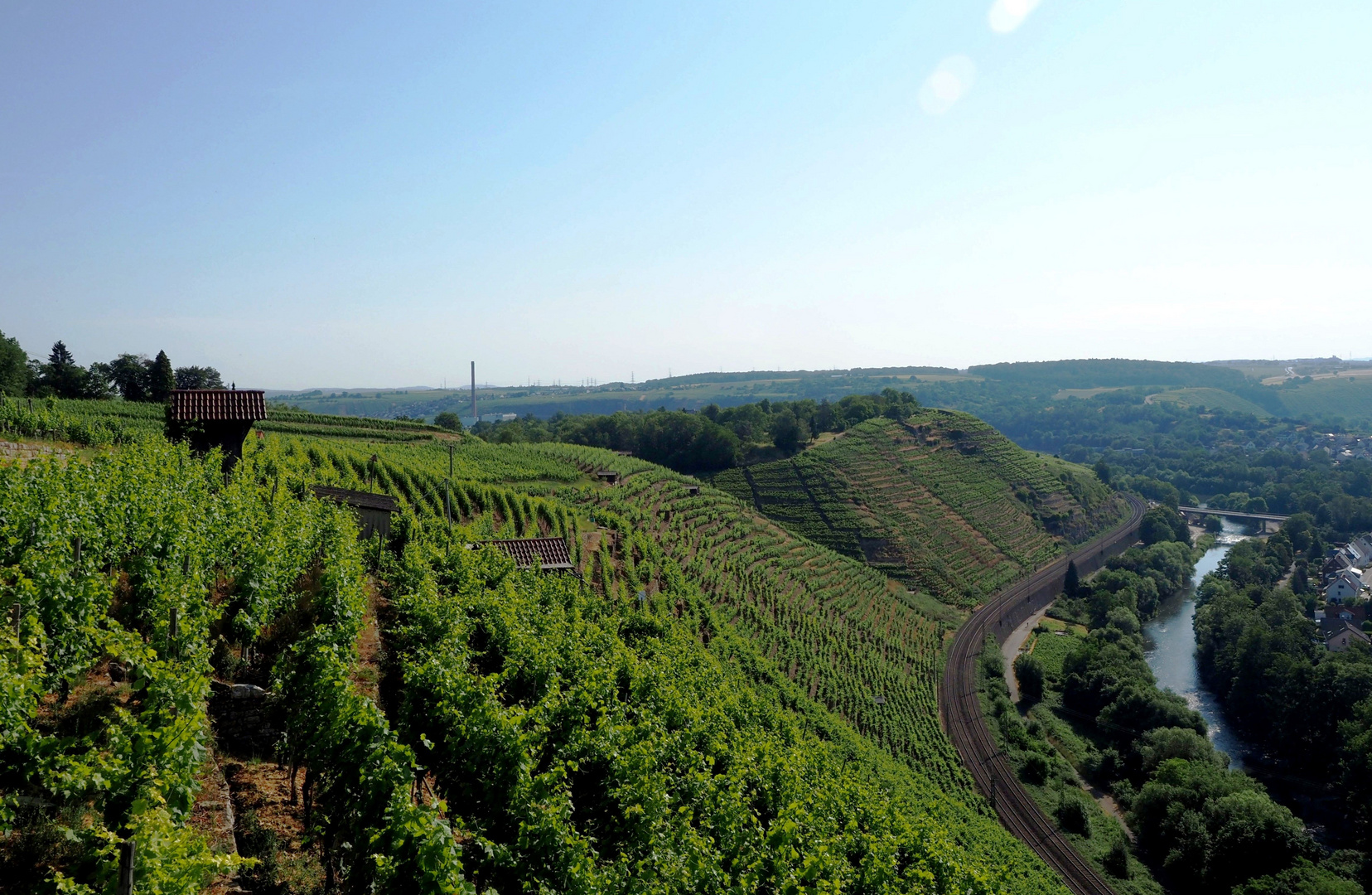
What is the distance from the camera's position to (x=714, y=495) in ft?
249

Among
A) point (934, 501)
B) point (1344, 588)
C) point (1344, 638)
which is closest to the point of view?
point (1344, 638)

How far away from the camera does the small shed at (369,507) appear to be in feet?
98.1

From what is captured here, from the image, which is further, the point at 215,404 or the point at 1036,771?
the point at 1036,771

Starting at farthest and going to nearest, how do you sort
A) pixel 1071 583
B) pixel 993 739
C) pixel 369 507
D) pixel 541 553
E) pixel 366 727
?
1. pixel 1071 583
2. pixel 993 739
3. pixel 541 553
4. pixel 369 507
5. pixel 366 727

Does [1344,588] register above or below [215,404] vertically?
below

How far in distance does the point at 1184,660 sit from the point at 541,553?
68644 millimetres

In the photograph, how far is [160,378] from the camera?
67.0 meters

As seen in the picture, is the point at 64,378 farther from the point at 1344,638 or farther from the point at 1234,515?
the point at 1234,515

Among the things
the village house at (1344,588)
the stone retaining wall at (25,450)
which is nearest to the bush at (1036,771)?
the stone retaining wall at (25,450)

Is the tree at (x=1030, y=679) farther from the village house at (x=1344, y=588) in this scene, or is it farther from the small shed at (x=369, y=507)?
the small shed at (x=369, y=507)

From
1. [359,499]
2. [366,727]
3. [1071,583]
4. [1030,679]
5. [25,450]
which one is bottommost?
[1030,679]

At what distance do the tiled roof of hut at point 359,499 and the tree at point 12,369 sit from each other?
3637 centimetres

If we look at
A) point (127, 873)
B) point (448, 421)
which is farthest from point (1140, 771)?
point (448, 421)

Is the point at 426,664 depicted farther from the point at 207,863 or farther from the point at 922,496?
the point at 922,496
